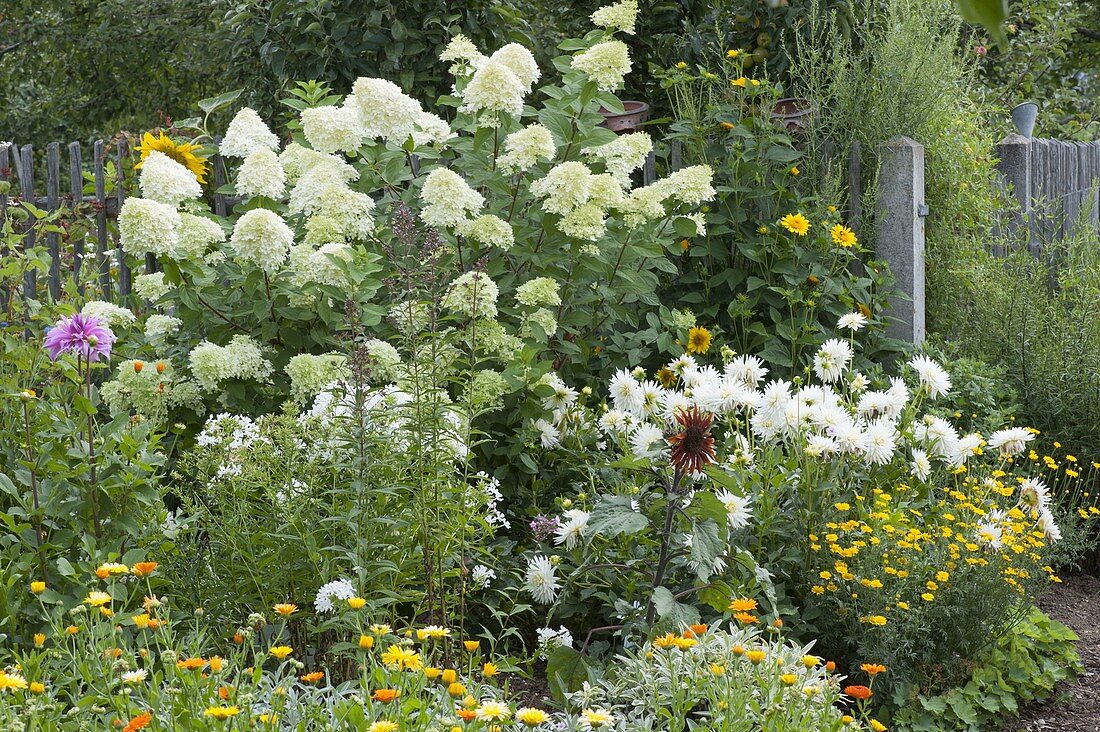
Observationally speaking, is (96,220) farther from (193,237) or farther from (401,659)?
(401,659)

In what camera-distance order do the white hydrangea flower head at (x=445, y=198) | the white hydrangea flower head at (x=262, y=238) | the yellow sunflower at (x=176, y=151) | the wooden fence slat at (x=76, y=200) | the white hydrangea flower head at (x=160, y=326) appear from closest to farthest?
1. the white hydrangea flower head at (x=262, y=238)
2. the white hydrangea flower head at (x=445, y=198)
3. the white hydrangea flower head at (x=160, y=326)
4. the yellow sunflower at (x=176, y=151)
5. the wooden fence slat at (x=76, y=200)

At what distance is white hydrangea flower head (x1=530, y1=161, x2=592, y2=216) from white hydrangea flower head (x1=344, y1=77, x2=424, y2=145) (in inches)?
21.6

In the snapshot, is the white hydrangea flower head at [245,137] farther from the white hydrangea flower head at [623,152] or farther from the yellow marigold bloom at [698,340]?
the yellow marigold bloom at [698,340]

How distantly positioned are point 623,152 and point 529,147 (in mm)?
454

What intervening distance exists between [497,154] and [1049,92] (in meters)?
8.60

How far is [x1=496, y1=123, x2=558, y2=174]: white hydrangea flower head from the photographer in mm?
3752

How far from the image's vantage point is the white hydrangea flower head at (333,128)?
381 cm

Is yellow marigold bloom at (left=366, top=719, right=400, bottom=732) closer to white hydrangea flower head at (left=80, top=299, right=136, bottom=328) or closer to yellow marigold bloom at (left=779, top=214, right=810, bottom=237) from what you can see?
white hydrangea flower head at (left=80, top=299, right=136, bottom=328)

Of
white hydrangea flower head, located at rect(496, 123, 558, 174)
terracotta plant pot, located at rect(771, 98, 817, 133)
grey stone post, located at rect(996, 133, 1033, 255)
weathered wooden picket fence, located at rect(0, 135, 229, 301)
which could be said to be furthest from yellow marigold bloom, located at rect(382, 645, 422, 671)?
grey stone post, located at rect(996, 133, 1033, 255)

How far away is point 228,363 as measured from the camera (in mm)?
3488

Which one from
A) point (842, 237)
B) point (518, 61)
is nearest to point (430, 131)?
point (518, 61)

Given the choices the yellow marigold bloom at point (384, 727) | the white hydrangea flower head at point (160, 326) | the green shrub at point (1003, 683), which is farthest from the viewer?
the white hydrangea flower head at point (160, 326)

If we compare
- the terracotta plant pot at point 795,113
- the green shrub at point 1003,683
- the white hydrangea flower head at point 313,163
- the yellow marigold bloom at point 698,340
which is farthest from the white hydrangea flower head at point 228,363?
the terracotta plant pot at point 795,113

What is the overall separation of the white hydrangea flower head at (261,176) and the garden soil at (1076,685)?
9.30 feet
